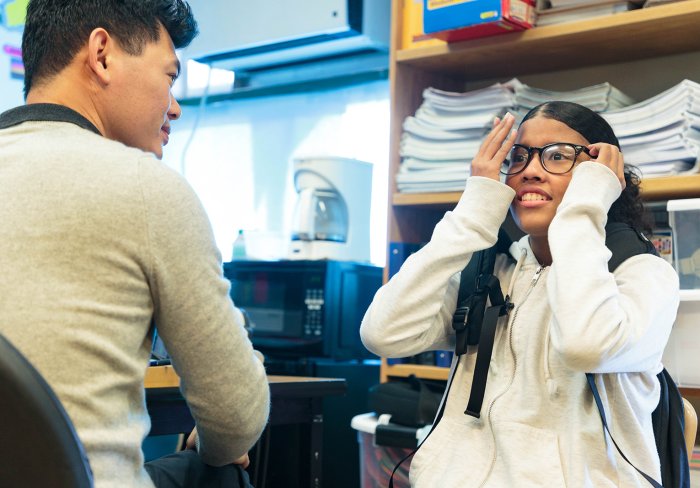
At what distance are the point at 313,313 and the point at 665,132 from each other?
3.84 ft

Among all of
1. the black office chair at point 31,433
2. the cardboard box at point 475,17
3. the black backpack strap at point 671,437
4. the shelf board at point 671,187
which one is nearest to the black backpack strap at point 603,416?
the black backpack strap at point 671,437

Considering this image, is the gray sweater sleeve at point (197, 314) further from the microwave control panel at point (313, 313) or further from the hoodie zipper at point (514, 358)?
the microwave control panel at point (313, 313)

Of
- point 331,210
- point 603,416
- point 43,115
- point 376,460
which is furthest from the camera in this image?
point 331,210

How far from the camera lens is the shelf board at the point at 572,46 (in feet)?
6.52

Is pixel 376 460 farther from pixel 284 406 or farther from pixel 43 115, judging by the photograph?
pixel 43 115

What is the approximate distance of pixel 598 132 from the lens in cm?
153

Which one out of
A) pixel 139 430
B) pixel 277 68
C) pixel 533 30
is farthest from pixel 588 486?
pixel 277 68

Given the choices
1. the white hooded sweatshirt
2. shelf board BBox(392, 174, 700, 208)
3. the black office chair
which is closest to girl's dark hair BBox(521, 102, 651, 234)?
the white hooded sweatshirt

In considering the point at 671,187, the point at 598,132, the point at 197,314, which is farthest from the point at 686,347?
the point at 197,314

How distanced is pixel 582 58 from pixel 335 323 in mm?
1065

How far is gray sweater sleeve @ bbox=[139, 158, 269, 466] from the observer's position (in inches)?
36.0

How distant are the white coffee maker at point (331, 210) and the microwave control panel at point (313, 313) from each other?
0.18m

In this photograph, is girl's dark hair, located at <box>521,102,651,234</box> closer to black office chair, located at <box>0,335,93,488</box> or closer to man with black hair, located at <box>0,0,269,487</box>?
man with black hair, located at <box>0,0,269,487</box>

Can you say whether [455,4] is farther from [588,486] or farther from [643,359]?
[588,486]
